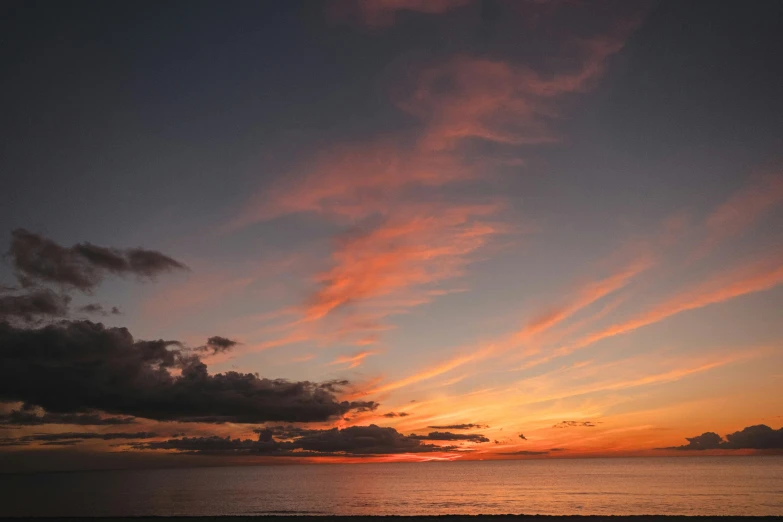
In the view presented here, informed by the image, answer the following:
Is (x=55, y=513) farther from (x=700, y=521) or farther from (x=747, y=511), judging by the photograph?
(x=747, y=511)

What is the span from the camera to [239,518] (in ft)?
181

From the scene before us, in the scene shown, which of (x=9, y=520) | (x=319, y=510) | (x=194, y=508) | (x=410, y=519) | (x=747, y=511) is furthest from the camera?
(x=194, y=508)

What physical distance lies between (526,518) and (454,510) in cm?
4218

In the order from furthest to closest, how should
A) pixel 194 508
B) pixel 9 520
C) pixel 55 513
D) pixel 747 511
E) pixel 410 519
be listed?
1. pixel 194 508
2. pixel 55 513
3. pixel 747 511
4. pixel 9 520
5. pixel 410 519

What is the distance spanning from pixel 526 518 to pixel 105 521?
41842 mm

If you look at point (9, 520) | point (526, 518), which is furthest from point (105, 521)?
point (526, 518)

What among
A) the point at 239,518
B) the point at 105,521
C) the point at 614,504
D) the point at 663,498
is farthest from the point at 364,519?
the point at 663,498

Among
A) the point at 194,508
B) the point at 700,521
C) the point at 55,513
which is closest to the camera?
the point at 700,521

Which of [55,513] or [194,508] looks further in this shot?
[194,508]

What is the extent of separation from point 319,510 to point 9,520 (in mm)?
50584

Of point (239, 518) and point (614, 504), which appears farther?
point (614, 504)

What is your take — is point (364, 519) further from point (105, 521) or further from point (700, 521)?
point (700, 521)

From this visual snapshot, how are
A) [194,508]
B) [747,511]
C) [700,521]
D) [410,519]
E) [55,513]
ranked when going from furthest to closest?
[194,508] < [55,513] < [747,511] < [410,519] < [700,521]

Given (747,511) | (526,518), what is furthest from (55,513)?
(747,511)
